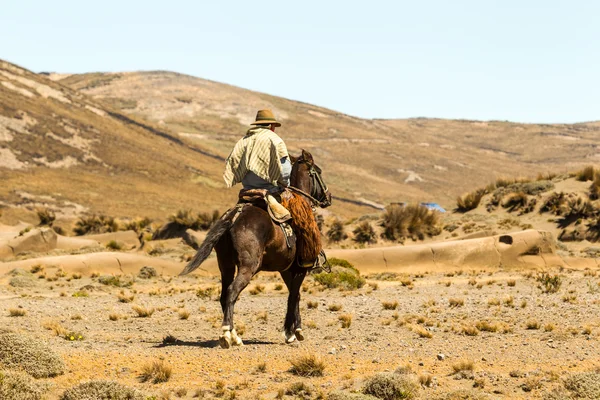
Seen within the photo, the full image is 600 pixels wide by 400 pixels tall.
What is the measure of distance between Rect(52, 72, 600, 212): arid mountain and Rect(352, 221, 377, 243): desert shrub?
189ft

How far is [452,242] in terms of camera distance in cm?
2927

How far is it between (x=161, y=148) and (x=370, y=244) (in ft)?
215

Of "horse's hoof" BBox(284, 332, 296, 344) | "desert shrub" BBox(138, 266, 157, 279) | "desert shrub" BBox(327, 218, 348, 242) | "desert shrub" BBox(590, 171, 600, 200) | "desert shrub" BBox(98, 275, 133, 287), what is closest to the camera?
"horse's hoof" BBox(284, 332, 296, 344)

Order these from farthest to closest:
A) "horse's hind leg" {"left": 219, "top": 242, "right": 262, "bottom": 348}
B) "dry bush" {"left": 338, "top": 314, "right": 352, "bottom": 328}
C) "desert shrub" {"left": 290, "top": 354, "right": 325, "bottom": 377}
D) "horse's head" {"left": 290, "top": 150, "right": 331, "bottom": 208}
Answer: "dry bush" {"left": 338, "top": 314, "right": 352, "bottom": 328}, "horse's head" {"left": 290, "top": 150, "right": 331, "bottom": 208}, "horse's hind leg" {"left": 219, "top": 242, "right": 262, "bottom": 348}, "desert shrub" {"left": 290, "top": 354, "right": 325, "bottom": 377}

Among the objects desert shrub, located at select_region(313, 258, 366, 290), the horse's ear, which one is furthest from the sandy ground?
the horse's ear

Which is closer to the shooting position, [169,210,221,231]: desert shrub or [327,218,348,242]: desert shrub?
[327,218,348,242]: desert shrub

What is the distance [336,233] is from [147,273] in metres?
10.2

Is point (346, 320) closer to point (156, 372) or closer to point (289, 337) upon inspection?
point (289, 337)

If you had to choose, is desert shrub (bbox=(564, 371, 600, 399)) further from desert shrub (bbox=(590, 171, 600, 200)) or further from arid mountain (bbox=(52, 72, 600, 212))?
arid mountain (bbox=(52, 72, 600, 212))

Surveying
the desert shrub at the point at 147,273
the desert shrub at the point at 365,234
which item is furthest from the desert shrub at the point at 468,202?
the desert shrub at the point at 147,273

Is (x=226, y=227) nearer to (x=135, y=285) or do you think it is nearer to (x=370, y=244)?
(x=135, y=285)

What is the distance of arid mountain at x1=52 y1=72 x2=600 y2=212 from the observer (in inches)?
4776

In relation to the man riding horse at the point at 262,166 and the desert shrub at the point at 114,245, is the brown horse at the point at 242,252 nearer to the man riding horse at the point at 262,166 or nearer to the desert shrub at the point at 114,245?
the man riding horse at the point at 262,166

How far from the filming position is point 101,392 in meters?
8.52
